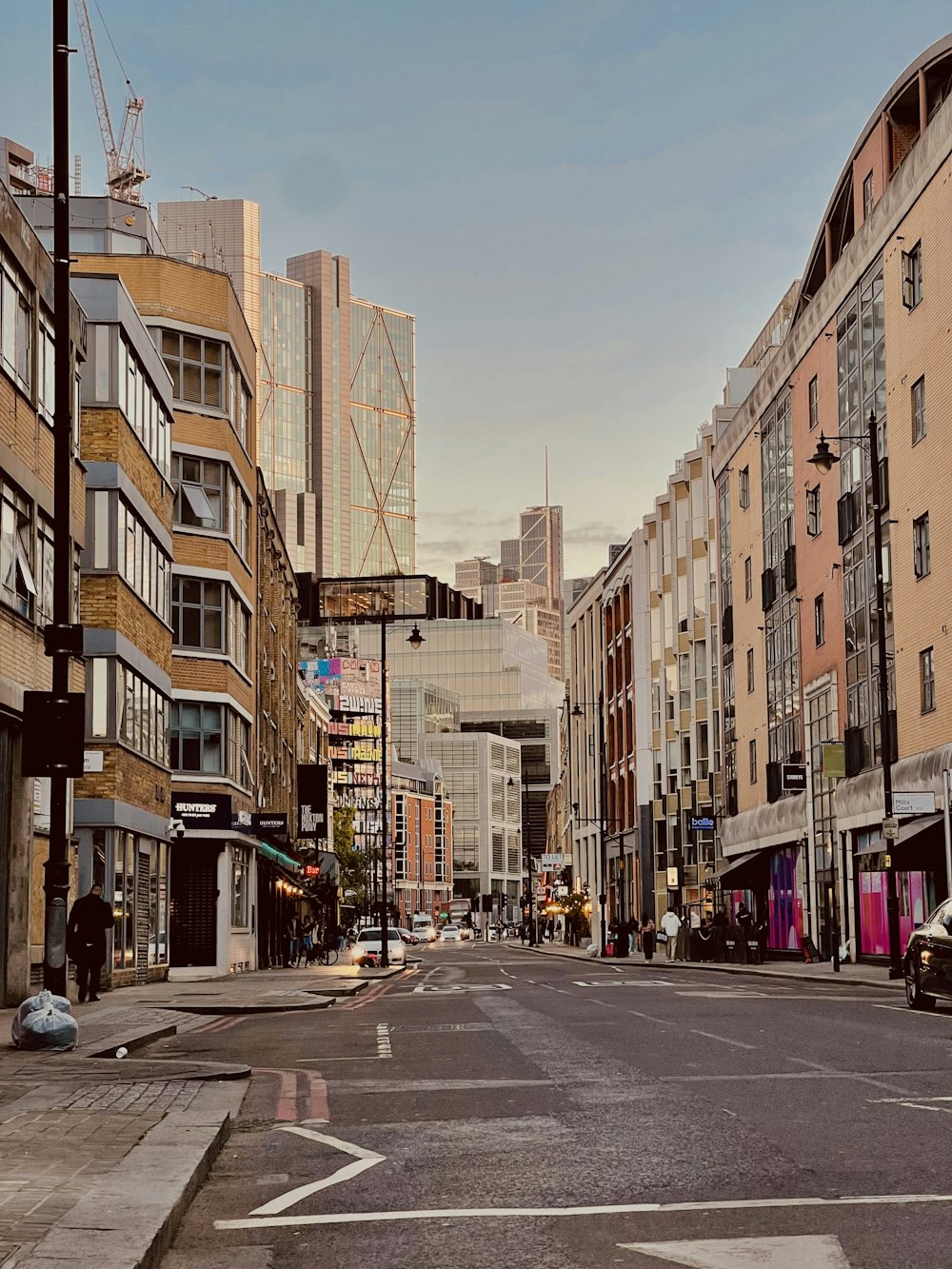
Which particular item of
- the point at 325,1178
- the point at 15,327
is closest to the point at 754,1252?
the point at 325,1178

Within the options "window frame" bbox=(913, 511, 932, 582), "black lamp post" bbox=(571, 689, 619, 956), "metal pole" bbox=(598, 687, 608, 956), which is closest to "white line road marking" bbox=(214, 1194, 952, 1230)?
"window frame" bbox=(913, 511, 932, 582)

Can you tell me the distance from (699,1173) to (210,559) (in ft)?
134

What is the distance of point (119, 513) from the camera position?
35.5 meters

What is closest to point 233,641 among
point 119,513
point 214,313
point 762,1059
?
point 214,313

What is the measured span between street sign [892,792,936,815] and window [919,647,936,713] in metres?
4.55

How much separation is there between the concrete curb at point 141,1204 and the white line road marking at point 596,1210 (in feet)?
1.40

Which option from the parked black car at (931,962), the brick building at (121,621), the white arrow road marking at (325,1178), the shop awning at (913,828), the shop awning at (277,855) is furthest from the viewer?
the shop awning at (277,855)

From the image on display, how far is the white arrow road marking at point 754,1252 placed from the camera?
6.46 meters

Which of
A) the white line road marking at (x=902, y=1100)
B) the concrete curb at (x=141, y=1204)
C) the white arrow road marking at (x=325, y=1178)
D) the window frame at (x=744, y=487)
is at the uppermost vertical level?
the window frame at (x=744, y=487)

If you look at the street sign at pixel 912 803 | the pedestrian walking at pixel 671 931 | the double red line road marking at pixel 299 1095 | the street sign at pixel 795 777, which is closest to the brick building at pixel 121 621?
the street sign at pixel 912 803

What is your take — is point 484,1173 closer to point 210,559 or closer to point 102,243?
point 210,559

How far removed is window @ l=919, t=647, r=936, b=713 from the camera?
38656mm

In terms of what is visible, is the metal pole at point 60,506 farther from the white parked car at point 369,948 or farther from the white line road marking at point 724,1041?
the white parked car at point 369,948

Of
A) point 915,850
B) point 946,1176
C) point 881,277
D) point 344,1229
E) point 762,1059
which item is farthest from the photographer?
point 881,277
